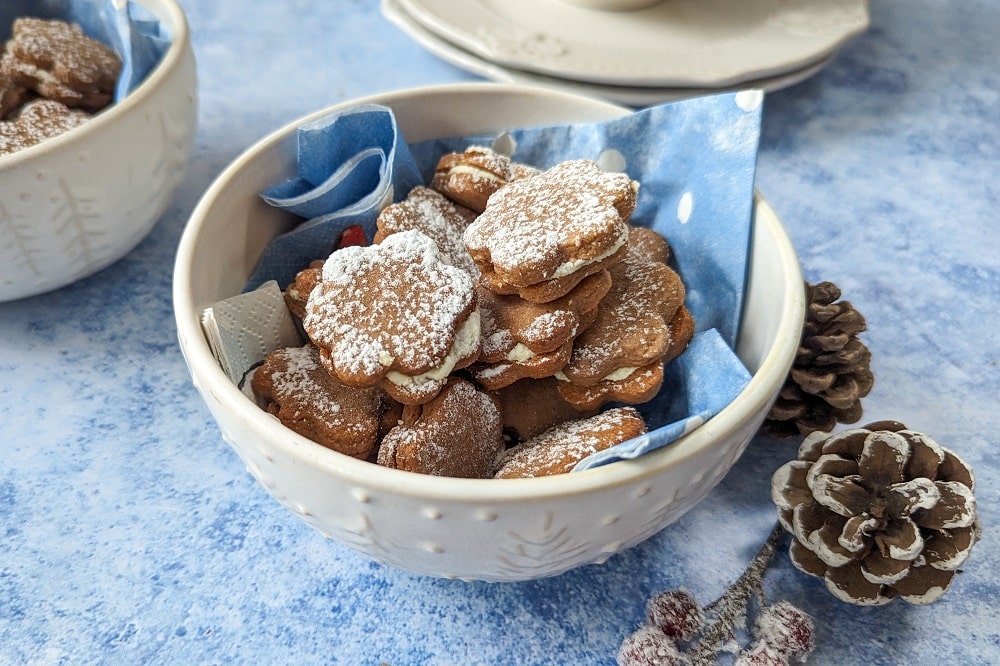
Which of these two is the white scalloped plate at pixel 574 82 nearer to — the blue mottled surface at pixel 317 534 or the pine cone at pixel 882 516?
the blue mottled surface at pixel 317 534

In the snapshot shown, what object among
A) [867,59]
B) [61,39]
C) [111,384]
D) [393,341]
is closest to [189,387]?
[111,384]

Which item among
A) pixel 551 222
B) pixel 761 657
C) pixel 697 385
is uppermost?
pixel 551 222

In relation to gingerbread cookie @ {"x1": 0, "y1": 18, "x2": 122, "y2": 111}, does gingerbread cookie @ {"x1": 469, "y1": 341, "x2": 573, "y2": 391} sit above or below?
below

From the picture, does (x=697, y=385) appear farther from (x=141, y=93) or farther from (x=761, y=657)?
(x=141, y=93)

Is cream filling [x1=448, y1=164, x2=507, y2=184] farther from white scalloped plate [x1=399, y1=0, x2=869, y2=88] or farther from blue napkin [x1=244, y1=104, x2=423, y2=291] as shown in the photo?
white scalloped plate [x1=399, y1=0, x2=869, y2=88]

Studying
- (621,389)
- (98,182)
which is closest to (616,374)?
(621,389)

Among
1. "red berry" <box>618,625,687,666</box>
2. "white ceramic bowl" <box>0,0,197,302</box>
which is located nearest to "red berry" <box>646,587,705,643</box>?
"red berry" <box>618,625,687,666</box>

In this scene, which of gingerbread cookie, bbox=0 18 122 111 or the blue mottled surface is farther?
gingerbread cookie, bbox=0 18 122 111
